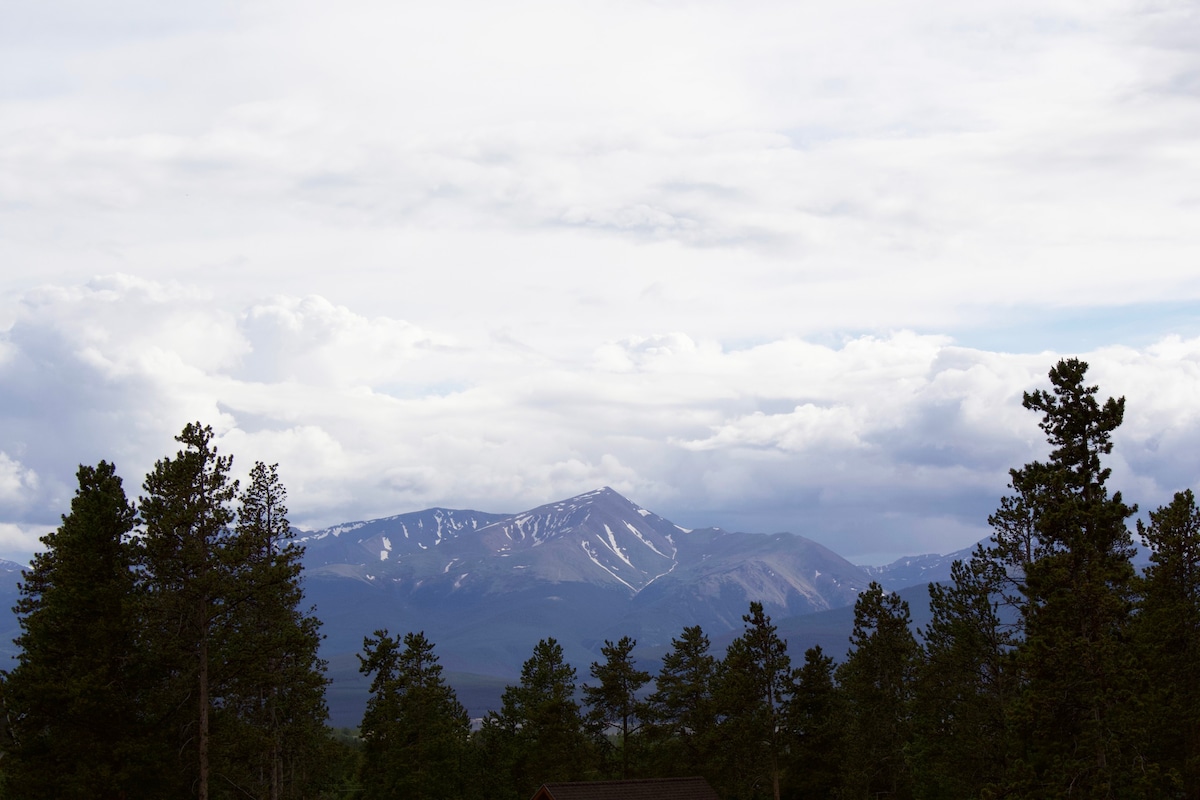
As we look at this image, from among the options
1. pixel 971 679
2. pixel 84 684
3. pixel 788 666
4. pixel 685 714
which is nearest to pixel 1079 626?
pixel 971 679

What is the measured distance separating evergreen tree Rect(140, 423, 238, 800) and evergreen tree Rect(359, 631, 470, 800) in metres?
34.0

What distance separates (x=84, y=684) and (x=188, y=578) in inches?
238

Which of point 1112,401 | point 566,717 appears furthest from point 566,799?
point 1112,401

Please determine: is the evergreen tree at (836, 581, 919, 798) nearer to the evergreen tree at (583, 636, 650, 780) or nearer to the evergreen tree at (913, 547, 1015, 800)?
the evergreen tree at (913, 547, 1015, 800)

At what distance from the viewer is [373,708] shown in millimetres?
86938

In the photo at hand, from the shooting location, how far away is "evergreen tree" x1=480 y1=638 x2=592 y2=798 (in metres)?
87.1

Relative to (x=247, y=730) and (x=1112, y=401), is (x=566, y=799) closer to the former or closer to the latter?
(x=247, y=730)

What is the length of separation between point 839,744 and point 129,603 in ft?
161

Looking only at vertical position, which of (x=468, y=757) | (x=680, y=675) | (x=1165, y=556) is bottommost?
(x=468, y=757)

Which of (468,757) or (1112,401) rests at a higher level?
(1112,401)

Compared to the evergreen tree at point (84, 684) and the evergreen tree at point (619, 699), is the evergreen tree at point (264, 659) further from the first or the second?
the evergreen tree at point (619, 699)

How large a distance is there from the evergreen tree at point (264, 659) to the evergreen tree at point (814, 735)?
1220 inches

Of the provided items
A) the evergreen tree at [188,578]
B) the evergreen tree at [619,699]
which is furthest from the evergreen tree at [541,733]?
the evergreen tree at [188,578]

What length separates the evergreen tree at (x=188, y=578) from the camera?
152 feet
